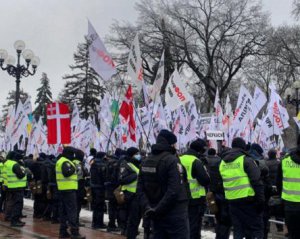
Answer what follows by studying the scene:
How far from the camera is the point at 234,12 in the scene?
41.6 m

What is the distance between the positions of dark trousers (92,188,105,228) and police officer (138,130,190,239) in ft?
21.8

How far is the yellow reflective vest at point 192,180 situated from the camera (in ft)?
29.7

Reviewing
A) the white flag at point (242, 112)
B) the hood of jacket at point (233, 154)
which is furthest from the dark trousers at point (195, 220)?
the white flag at point (242, 112)

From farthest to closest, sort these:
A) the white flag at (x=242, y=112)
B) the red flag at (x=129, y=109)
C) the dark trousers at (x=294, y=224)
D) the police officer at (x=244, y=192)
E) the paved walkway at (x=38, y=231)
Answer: the white flag at (x=242, y=112) → the red flag at (x=129, y=109) → the paved walkway at (x=38, y=231) → the police officer at (x=244, y=192) → the dark trousers at (x=294, y=224)

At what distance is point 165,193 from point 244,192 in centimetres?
226

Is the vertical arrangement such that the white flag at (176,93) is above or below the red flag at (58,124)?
above

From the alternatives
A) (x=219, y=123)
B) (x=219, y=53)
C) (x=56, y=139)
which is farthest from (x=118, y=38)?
(x=56, y=139)

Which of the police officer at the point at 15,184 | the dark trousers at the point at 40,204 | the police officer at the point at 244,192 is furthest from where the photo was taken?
the dark trousers at the point at 40,204

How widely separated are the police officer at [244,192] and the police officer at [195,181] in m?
0.50

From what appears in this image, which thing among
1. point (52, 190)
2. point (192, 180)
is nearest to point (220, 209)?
point (192, 180)

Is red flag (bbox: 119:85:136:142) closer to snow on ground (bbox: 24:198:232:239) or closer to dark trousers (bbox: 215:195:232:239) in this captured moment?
snow on ground (bbox: 24:198:232:239)

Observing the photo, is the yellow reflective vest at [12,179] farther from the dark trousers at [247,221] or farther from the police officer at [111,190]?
the dark trousers at [247,221]

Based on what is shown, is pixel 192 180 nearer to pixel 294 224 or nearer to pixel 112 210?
pixel 294 224

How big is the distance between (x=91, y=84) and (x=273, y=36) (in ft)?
107
